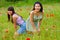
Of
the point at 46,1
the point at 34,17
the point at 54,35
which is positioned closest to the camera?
the point at 54,35

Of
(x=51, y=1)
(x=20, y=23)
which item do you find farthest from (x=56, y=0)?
(x=20, y=23)

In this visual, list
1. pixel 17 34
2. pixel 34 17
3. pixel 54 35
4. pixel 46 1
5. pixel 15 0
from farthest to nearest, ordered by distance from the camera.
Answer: pixel 15 0, pixel 46 1, pixel 34 17, pixel 17 34, pixel 54 35

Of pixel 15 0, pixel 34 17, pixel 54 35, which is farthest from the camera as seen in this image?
pixel 15 0

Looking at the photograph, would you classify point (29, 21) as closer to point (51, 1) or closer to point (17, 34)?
point (17, 34)

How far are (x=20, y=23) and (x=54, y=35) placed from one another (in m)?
1.69

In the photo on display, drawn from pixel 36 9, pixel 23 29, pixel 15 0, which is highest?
pixel 36 9

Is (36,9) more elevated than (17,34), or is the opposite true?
(36,9)

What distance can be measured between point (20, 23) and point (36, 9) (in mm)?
760

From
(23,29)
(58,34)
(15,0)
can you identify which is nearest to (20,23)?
(23,29)

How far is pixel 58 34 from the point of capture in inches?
214

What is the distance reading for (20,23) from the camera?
6934mm

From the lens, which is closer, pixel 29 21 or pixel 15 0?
pixel 29 21

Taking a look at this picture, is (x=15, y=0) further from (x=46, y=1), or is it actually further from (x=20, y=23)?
(x=20, y=23)

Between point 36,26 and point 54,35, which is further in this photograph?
point 36,26
